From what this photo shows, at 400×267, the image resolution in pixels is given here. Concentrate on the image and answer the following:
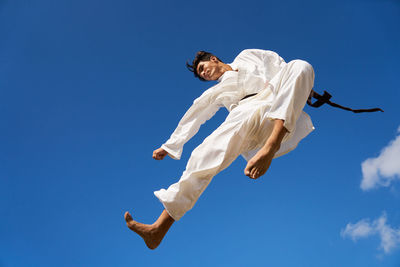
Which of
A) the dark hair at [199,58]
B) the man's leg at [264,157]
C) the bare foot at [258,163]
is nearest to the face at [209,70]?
the dark hair at [199,58]

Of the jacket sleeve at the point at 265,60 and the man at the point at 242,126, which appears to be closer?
the man at the point at 242,126

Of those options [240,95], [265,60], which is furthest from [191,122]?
[265,60]

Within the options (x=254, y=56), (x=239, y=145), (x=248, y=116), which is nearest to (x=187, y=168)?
(x=239, y=145)

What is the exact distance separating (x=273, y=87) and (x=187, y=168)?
0.89 metres

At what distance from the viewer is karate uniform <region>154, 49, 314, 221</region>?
2217mm

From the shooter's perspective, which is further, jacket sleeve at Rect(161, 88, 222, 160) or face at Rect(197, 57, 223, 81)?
face at Rect(197, 57, 223, 81)

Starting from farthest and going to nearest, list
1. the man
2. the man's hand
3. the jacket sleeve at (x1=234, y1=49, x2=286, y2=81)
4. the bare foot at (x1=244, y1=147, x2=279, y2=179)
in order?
the man's hand, the jacket sleeve at (x1=234, y1=49, x2=286, y2=81), the man, the bare foot at (x1=244, y1=147, x2=279, y2=179)

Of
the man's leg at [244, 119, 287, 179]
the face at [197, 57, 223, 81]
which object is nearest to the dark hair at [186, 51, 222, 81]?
the face at [197, 57, 223, 81]

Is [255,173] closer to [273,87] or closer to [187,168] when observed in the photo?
[187,168]

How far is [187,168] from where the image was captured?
233cm

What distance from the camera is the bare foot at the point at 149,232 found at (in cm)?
222

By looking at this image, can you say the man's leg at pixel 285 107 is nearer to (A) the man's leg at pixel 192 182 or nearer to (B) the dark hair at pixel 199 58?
(A) the man's leg at pixel 192 182

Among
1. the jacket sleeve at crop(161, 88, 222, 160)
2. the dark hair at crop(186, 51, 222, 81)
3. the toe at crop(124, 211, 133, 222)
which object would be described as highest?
the dark hair at crop(186, 51, 222, 81)

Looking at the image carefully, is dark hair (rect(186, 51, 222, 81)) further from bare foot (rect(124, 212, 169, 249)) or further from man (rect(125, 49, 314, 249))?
bare foot (rect(124, 212, 169, 249))
